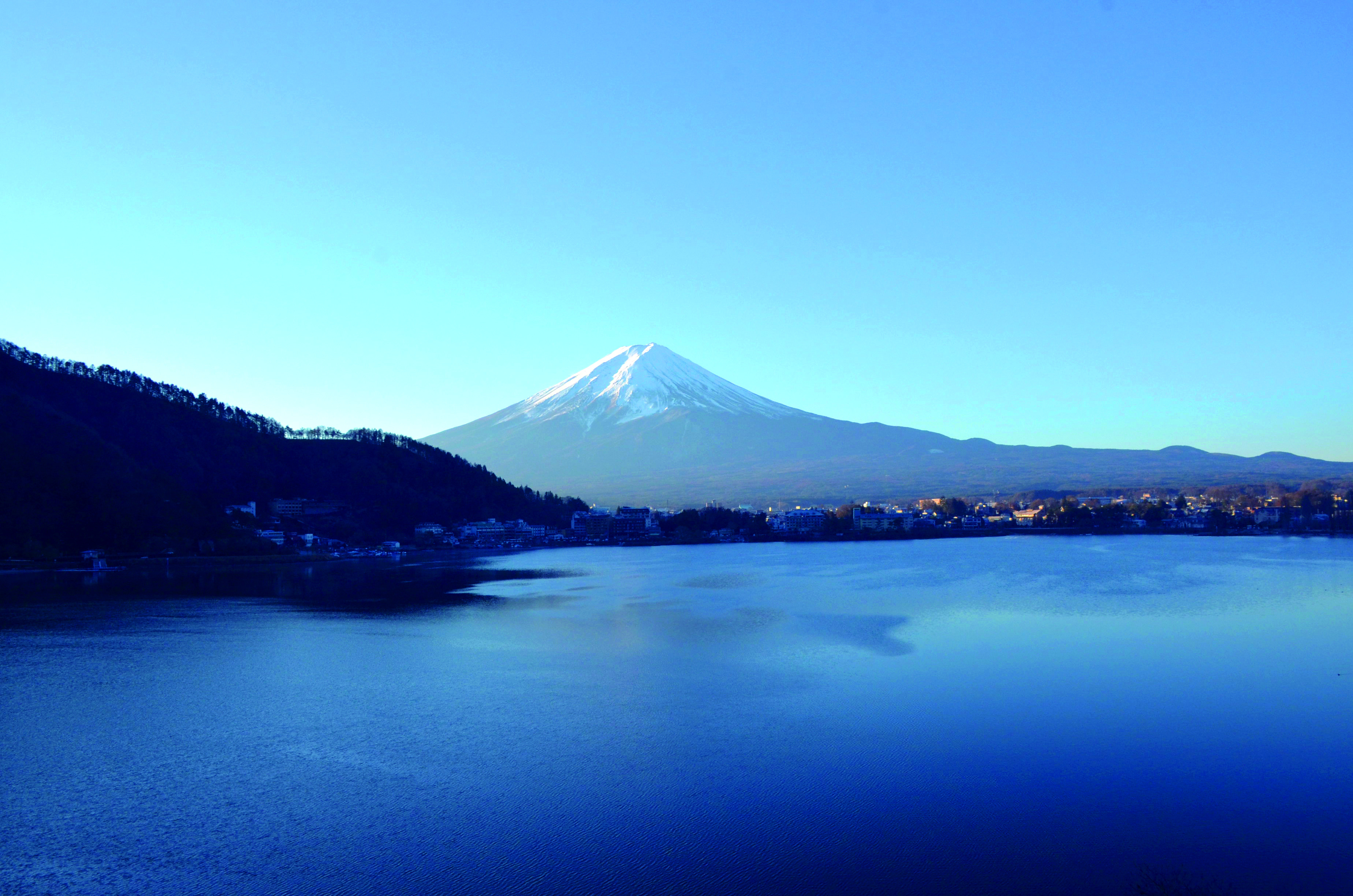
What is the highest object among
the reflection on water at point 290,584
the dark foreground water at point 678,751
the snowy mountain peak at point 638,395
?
the snowy mountain peak at point 638,395

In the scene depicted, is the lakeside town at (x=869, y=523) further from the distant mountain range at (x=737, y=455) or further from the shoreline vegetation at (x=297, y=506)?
the distant mountain range at (x=737, y=455)

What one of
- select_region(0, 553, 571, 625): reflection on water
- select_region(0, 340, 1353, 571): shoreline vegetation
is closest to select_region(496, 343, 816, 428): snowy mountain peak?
select_region(0, 340, 1353, 571): shoreline vegetation

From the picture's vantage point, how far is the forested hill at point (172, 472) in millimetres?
17125

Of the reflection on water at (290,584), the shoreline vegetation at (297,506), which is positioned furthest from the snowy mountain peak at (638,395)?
the reflection on water at (290,584)

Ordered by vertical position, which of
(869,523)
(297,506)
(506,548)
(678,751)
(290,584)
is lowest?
(678,751)

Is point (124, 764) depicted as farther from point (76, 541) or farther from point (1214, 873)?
point (76, 541)

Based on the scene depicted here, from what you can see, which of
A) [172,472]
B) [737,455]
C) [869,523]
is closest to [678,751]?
[172,472]

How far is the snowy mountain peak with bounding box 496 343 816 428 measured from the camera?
61781 mm

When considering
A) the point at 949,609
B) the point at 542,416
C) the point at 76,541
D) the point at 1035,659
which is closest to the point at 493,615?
the point at 949,609

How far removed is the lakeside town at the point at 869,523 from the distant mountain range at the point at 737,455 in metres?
10.5

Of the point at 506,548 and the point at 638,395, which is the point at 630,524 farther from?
the point at 638,395

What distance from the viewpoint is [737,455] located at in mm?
56812

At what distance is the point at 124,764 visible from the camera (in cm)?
471

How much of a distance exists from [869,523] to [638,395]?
3266cm
